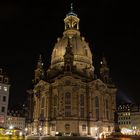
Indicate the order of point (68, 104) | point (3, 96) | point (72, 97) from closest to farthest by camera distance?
1. point (3, 96)
2. point (68, 104)
3. point (72, 97)

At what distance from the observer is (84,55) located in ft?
379

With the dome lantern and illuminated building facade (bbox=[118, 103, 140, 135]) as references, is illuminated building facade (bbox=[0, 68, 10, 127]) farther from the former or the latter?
illuminated building facade (bbox=[118, 103, 140, 135])

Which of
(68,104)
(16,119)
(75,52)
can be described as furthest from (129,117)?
(68,104)

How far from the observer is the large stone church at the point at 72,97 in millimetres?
94688

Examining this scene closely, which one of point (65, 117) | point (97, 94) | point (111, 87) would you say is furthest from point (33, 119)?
point (111, 87)

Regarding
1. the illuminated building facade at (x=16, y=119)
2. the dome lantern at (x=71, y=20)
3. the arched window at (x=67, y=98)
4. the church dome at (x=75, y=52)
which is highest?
the dome lantern at (x=71, y=20)

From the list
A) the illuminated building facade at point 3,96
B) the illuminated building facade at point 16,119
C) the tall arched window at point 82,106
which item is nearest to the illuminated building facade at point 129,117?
the illuminated building facade at point 16,119

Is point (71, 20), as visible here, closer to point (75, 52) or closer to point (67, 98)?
point (75, 52)

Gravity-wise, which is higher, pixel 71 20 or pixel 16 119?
pixel 71 20

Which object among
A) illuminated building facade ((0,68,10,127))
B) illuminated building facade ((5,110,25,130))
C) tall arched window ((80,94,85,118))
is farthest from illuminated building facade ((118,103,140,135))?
illuminated building facade ((0,68,10,127))

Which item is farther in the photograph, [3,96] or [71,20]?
[71,20]

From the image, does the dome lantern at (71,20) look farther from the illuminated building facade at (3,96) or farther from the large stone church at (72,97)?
the illuminated building facade at (3,96)

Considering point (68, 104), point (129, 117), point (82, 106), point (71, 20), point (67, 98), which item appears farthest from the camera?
point (129, 117)

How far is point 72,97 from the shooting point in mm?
96000
